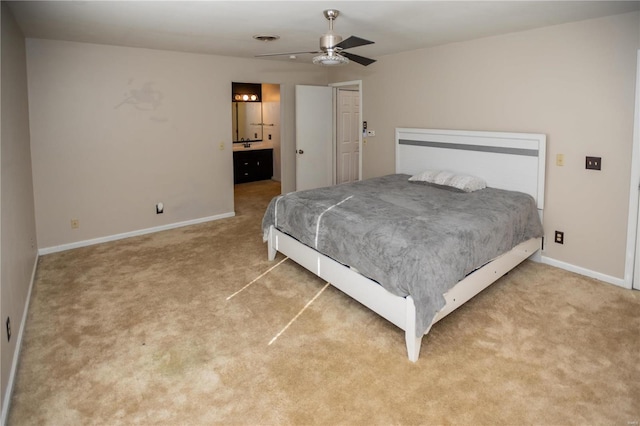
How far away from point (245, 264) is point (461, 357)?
7.60 feet

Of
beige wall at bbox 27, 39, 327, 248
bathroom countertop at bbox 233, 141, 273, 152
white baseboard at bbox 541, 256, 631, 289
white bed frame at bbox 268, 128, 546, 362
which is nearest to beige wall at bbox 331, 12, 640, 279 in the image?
white baseboard at bbox 541, 256, 631, 289

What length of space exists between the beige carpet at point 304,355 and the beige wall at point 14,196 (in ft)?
0.68

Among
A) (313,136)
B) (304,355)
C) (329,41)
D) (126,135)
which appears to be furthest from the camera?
(313,136)

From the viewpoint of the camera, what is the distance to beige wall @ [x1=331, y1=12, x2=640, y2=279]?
3.39 m

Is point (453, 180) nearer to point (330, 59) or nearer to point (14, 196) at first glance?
point (330, 59)

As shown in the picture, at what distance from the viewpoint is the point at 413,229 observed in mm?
2873

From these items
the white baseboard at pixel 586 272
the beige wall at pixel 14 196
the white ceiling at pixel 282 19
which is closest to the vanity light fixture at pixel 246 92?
the white ceiling at pixel 282 19

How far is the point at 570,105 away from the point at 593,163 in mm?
573

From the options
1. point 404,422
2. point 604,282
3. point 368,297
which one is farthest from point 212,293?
point 604,282

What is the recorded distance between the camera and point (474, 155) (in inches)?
176

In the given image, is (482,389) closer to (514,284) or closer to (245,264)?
(514,284)

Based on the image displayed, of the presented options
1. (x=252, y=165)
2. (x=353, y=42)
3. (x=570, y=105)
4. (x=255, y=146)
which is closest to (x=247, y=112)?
(x=255, y=146)

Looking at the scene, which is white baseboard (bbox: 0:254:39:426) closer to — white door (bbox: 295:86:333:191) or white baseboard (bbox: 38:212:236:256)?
white baseboard (bbox: 38:212:236:256)

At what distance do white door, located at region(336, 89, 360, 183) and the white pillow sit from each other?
96.5 inches
